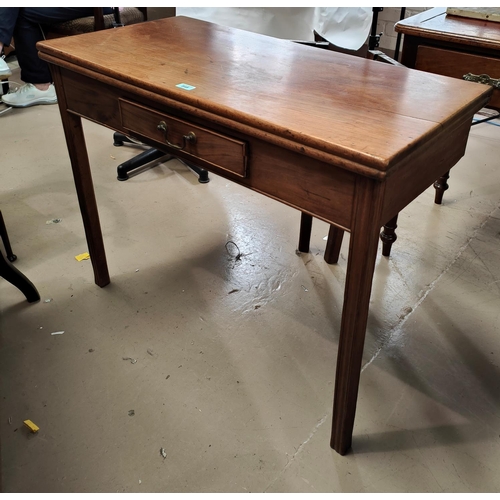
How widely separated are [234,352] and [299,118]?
0.80 metres

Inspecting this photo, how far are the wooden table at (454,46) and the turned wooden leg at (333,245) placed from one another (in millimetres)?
A: 587

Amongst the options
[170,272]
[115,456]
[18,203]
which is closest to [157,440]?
[115,456]

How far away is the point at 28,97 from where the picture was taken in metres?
3.32

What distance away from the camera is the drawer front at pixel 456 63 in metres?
1.48

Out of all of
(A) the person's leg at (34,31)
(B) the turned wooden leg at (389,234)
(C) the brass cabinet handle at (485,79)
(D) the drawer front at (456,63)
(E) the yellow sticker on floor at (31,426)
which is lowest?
(E) the yellow sticker on floor at (31,426)

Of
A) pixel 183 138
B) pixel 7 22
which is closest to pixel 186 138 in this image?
pixel 183 138

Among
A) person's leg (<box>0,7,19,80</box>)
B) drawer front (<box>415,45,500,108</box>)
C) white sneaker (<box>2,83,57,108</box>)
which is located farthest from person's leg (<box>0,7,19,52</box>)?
drawer front (<box>415,45,500,108</box>)

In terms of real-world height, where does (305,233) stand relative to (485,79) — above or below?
below

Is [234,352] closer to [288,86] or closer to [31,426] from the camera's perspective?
[31,426]

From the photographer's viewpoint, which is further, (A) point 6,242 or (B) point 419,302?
(A) point 6,242

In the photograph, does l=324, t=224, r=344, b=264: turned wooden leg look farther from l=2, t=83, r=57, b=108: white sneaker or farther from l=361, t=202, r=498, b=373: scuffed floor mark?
l=2, t=83, r=57, b=108: white sneaker

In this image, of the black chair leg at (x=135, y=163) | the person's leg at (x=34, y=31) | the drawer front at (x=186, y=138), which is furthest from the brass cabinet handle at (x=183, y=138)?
the person's leg at (x=34, y=31)

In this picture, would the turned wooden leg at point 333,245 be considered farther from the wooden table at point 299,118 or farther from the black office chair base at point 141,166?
the black office chair base at point 141,166

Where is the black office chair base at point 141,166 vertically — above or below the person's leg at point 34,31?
below
